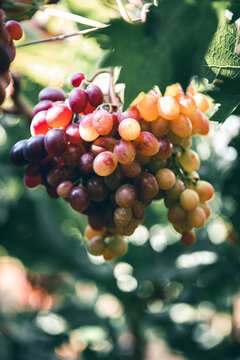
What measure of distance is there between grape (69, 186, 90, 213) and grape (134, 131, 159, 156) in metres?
0.11

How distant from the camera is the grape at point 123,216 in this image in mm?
535

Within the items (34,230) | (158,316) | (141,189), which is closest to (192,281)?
(158,316)

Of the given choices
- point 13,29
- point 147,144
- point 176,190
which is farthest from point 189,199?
point 13,29

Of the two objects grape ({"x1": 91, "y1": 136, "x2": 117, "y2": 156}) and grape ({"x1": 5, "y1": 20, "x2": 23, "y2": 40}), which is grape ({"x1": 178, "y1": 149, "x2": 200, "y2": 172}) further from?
grape ({"x1": 5, "y1": 20, "x2": 23, "y2": 40})

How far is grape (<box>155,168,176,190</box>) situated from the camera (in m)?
0.54

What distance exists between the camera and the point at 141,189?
535 millimetres

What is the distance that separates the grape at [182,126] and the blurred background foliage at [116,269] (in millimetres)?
694

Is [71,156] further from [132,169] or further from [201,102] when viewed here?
[201,102]

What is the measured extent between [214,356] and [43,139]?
1.37m

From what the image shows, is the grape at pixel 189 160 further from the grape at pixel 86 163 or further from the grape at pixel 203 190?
the grape at pixel 86 163

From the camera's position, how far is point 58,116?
54 centimetres

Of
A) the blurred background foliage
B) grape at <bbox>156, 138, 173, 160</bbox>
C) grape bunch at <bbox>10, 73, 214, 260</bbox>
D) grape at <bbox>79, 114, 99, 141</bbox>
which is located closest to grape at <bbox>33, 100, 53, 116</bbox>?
grape bunch at <bbox>10, 73, 214, 260</bbox>

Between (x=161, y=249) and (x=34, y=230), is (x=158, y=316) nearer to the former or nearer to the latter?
(x=161, y=249)

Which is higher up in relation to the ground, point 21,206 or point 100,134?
point 100,134
